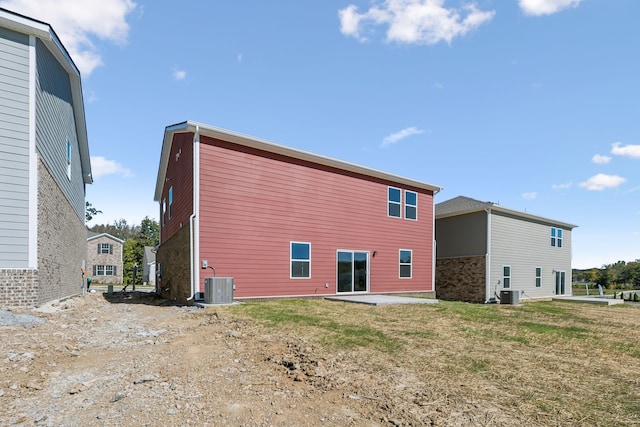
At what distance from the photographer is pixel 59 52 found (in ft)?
35.3

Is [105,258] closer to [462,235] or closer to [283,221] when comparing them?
[283,221]

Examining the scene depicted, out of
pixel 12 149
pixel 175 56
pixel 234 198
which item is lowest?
pixel 234 198

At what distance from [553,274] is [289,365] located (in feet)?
80.3

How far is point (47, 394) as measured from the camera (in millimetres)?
4180

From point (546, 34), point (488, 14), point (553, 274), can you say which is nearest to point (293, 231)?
point (488, 14)

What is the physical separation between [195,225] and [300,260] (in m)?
4.31

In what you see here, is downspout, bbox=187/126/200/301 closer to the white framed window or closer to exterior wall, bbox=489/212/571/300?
the white framed window

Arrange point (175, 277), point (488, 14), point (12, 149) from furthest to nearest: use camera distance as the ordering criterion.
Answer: point (175, 277)
point (488, 14)
point (12, 149)

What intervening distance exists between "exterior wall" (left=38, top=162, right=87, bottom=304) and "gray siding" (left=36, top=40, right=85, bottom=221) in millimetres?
598

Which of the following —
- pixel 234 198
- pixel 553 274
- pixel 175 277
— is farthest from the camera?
pixel 553 274

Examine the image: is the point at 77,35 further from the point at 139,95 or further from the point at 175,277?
the point at 175,277

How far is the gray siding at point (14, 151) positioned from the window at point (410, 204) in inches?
578

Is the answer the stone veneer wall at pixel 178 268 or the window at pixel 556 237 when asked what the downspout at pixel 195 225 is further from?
the window at pixel 556 237

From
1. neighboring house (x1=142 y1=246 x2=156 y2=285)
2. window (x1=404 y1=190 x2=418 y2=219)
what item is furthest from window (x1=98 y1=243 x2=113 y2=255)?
window (x1=404 y1=190 x2=418 y2=219)
